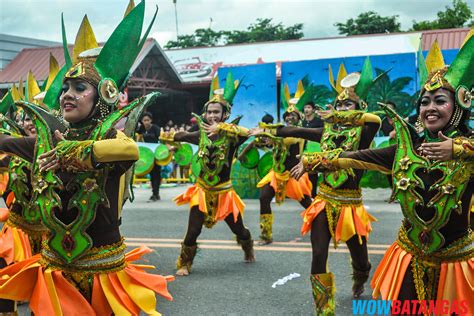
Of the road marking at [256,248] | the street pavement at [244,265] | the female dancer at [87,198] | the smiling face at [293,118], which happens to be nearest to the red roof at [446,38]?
the street pavement at [244,265]

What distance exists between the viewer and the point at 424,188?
3344 millimetres

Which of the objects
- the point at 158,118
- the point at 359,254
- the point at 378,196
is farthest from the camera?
the point at 158,118

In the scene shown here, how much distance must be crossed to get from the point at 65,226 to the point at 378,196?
10.9 meters

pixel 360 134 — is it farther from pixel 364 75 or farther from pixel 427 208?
pixel 427 208

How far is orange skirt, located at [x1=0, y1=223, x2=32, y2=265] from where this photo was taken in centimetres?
434

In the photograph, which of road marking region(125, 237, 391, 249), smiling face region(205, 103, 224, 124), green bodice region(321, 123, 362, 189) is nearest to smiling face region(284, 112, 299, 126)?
road marking region(125, 237, 391, 249)

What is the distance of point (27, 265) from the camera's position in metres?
3.27

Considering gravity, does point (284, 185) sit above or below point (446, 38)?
below

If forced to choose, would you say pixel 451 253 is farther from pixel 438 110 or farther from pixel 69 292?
pixel 69 292

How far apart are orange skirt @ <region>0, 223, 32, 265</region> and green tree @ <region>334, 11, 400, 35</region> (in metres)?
40.2

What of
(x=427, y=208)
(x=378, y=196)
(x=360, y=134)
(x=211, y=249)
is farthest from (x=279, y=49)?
(x=427, y=208)

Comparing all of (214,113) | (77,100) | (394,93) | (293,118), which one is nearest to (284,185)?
(293,118)

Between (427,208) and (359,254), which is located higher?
(427,208)

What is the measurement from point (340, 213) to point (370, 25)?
131ft
